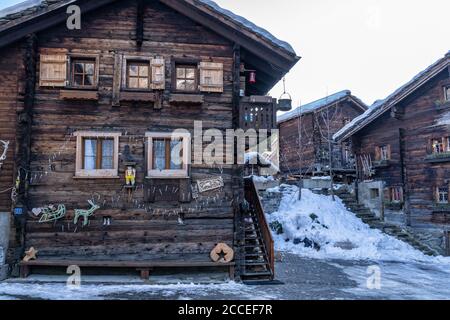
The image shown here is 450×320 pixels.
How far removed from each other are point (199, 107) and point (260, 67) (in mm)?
2745

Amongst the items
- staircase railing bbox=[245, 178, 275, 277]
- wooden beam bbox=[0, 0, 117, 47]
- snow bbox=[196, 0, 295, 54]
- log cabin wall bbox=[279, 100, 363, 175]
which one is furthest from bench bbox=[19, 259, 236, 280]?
log cabin wall bbox=[279, 100, 363, 175]

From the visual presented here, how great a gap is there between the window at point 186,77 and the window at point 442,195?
13500mm

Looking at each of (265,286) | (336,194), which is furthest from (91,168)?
(336,194)

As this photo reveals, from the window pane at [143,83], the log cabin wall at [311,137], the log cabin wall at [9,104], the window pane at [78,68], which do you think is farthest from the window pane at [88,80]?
the log cabin wall at [311,137]

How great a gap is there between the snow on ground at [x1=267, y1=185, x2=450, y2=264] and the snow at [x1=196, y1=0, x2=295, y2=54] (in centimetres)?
941

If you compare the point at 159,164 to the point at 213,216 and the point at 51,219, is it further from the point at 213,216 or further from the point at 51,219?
the point at 51,219

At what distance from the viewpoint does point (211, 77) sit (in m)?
11.2

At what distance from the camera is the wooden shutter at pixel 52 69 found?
10.6 meters

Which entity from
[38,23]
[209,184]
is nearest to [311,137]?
[209,184]

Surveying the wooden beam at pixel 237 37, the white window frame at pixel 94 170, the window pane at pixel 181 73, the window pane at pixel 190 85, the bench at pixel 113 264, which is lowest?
the bench at pixel 113 264

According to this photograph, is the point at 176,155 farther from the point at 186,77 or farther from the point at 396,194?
the point at 396,194

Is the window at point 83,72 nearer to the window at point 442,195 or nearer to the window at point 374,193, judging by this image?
the window at point 442,195

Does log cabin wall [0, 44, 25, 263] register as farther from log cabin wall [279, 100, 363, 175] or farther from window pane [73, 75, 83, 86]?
log cabin wall [279, 100, 363, 175]

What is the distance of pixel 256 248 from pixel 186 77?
608 centimetres
